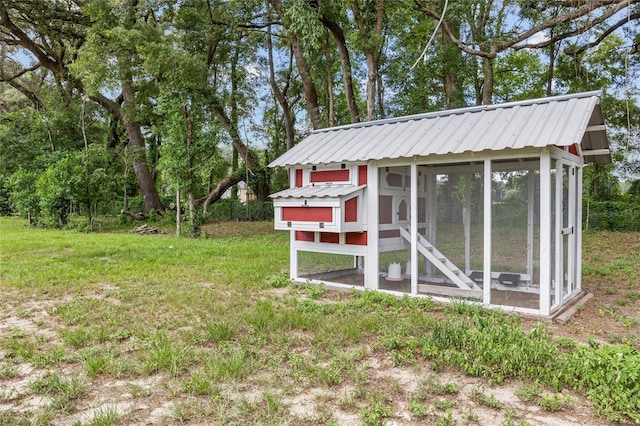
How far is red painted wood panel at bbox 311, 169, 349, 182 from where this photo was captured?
6.66 metres

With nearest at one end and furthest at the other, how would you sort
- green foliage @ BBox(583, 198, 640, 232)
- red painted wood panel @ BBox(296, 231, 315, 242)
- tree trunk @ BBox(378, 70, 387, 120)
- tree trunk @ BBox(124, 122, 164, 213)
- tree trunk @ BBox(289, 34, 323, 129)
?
red painted wood panel @ BBox(296, 231, 315, 242) < tree trunk @ BBox(289, 34, 323, 129) < green foliage @ BBox(583, 198, 640, 232) < tree trunk @ BBox(378, 70, 387, 120) < tree trunk @ BBox(124, 122, 164, 213)

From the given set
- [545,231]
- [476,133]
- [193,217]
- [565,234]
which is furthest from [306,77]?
[545,231]

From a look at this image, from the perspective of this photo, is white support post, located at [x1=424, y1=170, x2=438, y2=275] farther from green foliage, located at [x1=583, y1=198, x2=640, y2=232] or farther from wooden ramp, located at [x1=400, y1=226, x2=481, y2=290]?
green foliage, located at [x1=583, y1=198, x2=640, y2=232]

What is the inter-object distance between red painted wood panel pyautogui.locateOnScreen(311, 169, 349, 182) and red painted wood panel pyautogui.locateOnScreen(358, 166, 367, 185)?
238mm

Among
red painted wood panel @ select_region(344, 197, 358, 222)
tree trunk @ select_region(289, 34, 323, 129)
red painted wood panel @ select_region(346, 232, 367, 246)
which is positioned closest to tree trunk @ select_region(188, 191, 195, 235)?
tree trunk @ select_region(289, 34, 323, 129)

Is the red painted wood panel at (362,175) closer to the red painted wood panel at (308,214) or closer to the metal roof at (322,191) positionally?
the metal roof at (322,191)

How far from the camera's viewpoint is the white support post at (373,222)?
628 cm

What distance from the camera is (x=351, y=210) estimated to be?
20.2ft

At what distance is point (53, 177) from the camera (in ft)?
53.6

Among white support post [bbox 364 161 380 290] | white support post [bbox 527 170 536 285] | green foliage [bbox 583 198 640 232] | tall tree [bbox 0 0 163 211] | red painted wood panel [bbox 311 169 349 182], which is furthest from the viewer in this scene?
green foliage [bbox 583 198 640 232]

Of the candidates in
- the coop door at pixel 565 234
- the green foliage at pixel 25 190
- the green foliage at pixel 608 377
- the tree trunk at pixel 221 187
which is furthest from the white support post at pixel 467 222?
the green foliage at pixel 25 190

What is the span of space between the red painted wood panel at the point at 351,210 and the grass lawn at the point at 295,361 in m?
1.14

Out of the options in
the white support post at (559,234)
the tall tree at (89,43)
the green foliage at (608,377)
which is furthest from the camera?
the tall tree at (89,43)

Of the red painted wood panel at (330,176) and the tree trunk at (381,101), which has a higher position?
the tree trunk at (381,101)
